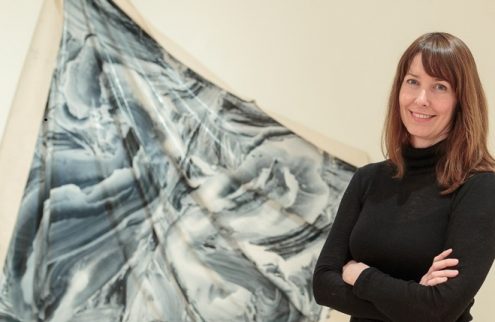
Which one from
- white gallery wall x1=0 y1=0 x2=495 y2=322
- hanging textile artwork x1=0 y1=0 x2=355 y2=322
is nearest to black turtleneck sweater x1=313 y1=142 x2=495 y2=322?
hanging textile artwork x1=0 y1=0 x2=355 y2=322

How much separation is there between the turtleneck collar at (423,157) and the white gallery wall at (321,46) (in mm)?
742

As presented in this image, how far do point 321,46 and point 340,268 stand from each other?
99cm

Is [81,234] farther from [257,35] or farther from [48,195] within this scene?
[257,35]

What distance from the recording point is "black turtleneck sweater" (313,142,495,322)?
1.01m

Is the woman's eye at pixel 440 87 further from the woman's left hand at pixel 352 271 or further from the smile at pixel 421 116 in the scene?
the woman's left hand at pixel 352 271

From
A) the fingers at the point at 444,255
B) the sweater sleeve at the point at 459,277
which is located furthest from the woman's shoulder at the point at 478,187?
the fingers at the point at 444,255

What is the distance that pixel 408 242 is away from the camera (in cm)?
109

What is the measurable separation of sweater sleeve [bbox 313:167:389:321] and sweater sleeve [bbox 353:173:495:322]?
3.0 inches

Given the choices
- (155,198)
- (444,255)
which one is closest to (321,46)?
(155,198)

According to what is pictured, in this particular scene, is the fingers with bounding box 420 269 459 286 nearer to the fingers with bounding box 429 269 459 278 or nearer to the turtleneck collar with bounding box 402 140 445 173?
the fingers with bounding box 429 269 459 278

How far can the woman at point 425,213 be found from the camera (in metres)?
1.01

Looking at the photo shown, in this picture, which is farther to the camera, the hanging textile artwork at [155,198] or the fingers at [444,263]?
the hanging textile artwork at [155,198]

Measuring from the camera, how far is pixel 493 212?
103cm

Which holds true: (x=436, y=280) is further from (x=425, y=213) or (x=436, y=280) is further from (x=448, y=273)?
(x=425, y=213)
